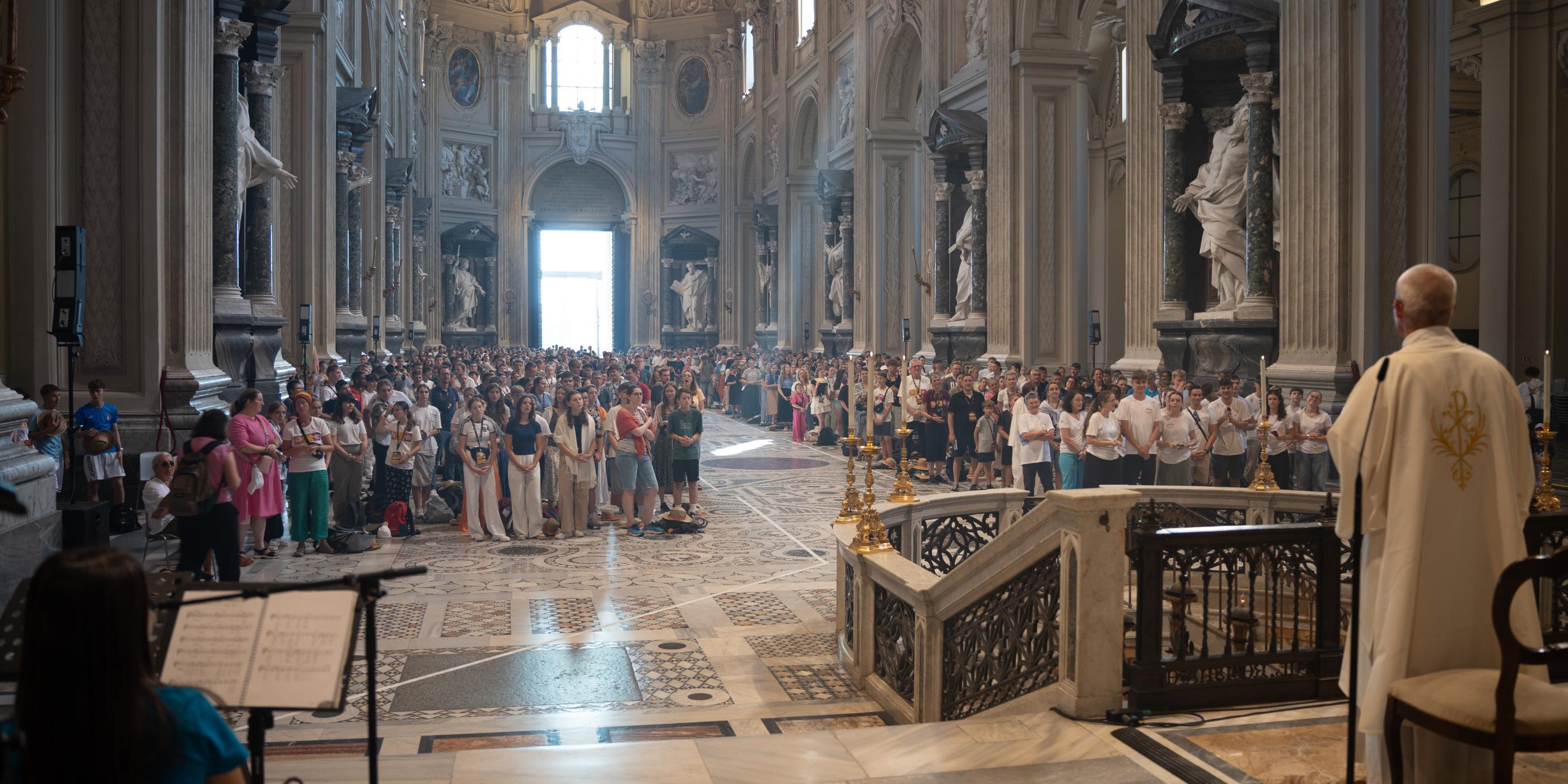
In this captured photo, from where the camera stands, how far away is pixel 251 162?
14664 millimetres

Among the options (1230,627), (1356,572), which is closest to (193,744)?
(1356,572)

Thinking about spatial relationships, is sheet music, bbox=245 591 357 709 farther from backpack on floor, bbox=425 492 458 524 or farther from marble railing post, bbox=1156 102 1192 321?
marble railing post, bbox=1156 102 1192 321

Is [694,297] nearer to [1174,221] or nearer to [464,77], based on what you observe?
[464,77]

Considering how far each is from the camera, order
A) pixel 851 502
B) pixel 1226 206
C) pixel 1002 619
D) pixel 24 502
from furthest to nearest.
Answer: pixel 1226 206
pixel 851 502
pixel 24 502
pixel 1002 619

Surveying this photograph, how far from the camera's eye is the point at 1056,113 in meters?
22.7

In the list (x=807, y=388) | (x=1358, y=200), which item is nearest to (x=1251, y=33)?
(x=1358, y=200)

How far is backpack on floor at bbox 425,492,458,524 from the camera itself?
14719mm

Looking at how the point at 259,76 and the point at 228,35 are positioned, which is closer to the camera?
the point at 228,35

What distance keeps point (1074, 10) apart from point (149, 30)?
16040 mm

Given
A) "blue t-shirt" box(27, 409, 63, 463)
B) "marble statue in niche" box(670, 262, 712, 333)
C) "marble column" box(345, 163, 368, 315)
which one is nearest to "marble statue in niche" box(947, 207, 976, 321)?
"marble column" box(345, 163, 368, 315)

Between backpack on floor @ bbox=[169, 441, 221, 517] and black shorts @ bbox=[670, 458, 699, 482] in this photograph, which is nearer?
backpack on floor @ bbox=[169, 441, 221, 517]

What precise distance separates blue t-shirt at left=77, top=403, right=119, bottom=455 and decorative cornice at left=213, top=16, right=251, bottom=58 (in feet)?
15.3

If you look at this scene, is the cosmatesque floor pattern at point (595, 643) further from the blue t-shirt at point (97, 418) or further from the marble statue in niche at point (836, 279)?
the marble statue in niche at point (836, 279)

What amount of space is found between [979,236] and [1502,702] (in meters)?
20.9
